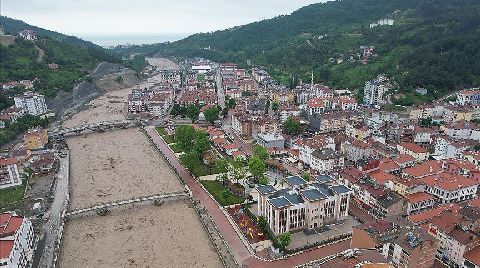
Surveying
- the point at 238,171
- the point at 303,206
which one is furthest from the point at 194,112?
the point at 303,206

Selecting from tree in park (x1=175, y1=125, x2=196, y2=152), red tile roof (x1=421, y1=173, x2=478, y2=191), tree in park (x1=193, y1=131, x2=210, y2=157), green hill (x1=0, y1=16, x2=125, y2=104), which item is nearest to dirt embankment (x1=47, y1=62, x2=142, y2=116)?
green hill (x1=0, y1=16, x2=125, y2=104)

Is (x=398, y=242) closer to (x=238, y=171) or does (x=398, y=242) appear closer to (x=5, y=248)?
(x=238, y=171)

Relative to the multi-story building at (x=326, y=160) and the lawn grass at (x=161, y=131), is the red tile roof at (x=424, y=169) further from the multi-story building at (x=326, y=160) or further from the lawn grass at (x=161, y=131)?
the lawn grass at (x=161, y=131)

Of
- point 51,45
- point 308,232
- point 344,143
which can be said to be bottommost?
point 308,232

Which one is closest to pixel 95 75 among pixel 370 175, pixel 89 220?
pixel 89 220

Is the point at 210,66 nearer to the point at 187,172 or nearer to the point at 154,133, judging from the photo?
A: the point at 154,133

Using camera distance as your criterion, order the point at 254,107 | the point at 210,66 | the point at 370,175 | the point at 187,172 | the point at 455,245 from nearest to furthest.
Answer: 1. the point at 455,245
2. the point at 370,175
3. the point at 187,172
4. the point at 254,107
5. the point at 210,66
